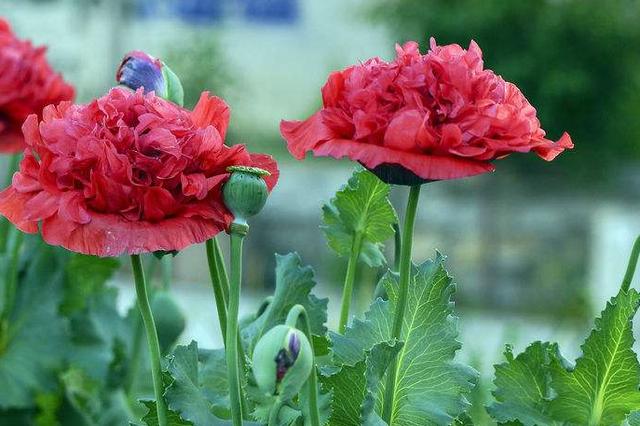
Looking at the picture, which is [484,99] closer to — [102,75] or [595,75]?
[595,75]

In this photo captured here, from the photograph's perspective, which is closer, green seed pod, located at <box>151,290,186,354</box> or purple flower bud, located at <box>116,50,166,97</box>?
purple flower bud, located at <box>116,50,166,97</box>

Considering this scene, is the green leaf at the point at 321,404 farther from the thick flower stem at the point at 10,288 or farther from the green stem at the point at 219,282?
the thick flower stem at the point at 10,288

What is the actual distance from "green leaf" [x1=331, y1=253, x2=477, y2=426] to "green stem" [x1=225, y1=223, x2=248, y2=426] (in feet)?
0.22

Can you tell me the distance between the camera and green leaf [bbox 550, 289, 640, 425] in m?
0.65

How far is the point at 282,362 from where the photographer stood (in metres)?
0.57

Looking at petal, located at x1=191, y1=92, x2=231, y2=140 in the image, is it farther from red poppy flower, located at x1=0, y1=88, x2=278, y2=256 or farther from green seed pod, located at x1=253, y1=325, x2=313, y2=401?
green seed pod, located at x1=253, y1=325, x2=313, y2=401

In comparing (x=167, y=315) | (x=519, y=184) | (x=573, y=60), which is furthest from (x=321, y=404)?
(x=573, y=60)

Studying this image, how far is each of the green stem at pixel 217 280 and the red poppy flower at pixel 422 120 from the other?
0.21 feet

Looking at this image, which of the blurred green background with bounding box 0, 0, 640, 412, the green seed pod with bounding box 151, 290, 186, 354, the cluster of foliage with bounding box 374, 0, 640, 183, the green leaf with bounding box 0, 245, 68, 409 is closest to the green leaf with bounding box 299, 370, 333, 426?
the green seed pod with bounding box 151, 290, 186, 354

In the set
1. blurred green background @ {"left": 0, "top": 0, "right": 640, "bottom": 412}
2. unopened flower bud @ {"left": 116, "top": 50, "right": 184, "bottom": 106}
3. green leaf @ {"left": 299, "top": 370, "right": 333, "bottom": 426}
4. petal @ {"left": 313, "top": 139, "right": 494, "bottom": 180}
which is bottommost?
green leaf @ {"left": 299, "top": 370, "right": 333, "bottom": 426}

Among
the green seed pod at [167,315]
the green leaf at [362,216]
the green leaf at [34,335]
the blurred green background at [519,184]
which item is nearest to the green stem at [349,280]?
the green leaf at [362,216]

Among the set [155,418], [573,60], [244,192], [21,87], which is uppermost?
[573,60]

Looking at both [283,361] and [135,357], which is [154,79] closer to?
[283,361]

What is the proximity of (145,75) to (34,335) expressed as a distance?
0.44 metres
